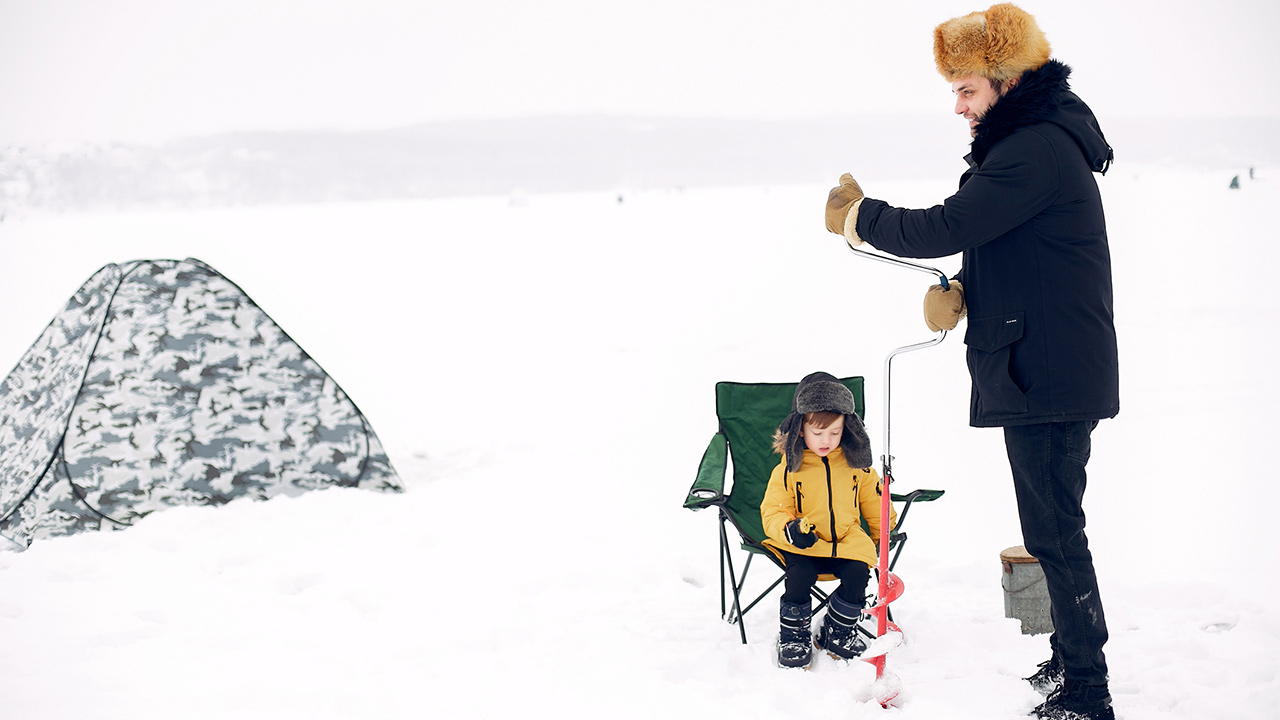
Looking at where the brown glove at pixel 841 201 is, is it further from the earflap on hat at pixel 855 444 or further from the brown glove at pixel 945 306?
the earflap on hat at pixel 855 444

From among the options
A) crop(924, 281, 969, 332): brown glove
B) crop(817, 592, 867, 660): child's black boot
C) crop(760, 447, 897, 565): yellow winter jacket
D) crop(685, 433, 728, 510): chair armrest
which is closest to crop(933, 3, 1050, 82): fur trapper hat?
crop(924, 281, 969, 332): brown glove

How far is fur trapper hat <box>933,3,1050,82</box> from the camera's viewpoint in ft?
5.76

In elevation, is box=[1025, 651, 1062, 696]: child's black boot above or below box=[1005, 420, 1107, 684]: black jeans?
below

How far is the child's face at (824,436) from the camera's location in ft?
7.63

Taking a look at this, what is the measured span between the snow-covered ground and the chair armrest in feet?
1.29

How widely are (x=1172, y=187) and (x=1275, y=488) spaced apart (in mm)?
8724

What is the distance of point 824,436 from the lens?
2328 millimetres

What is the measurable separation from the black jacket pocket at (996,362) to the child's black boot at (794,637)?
2.30ft

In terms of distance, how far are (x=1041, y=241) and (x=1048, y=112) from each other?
0.25 m

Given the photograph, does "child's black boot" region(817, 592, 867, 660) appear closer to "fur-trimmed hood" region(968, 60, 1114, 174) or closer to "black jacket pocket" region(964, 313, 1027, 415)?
"black jacket pocket" region(964, 313, 1027, 415)

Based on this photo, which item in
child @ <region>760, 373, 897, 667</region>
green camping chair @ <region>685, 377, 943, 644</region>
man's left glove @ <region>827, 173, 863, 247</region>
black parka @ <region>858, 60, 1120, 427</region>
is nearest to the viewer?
black parka @ <region>858, 60, 1120, 427</region>

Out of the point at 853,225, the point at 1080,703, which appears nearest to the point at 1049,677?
the point at 1080,703

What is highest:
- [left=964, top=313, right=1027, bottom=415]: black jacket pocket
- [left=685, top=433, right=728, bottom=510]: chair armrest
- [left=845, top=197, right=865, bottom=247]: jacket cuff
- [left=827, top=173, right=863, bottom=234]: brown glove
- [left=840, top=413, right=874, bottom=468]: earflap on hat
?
[left=827, top=173, right=863, bottom=234]: brown glove

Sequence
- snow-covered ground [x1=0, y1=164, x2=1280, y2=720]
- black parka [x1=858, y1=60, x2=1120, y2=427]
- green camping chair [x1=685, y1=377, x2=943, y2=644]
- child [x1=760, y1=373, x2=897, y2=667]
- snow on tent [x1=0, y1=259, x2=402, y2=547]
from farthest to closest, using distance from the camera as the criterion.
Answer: snow on tent [x1=0, y1=259, x2=402, y2=547] < green camping chair [x1=685, y1=377, x2=943, y2=644] < child [x1=760, y1=373, x2=897, y2=667] < snow-covered ground [x1=0, y1=164, x2=1280, y2=720] < black parka [x1=858, y1=60, x2=1120, y2=427]
